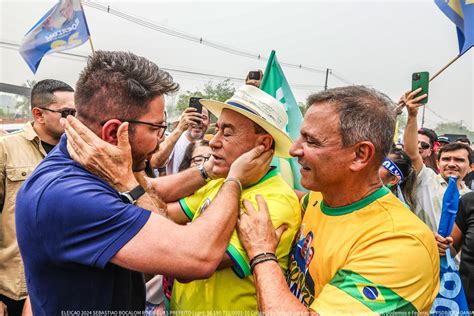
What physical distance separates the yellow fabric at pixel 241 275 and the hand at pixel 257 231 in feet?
0.23

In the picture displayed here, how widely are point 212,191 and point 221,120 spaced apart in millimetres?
480

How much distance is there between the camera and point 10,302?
11.2ft

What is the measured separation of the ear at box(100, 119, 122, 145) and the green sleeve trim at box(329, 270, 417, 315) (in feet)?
3.97

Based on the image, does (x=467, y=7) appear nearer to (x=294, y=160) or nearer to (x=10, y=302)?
(x=294, y=160)

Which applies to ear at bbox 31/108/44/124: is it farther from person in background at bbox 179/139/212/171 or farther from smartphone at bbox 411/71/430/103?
smartphone at bbox 411/71/430/103

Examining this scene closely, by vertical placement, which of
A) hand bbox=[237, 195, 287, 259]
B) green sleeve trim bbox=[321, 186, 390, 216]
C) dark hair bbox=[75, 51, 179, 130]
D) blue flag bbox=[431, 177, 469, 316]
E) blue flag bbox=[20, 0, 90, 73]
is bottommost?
blue flag bbox=[431, 177, 469, 316]

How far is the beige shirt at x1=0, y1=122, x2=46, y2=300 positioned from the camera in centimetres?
337

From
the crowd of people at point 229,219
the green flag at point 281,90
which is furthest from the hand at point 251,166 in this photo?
the green flag at point 281,90

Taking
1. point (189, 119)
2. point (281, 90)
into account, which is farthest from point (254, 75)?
point (189, 119)

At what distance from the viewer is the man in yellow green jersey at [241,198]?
198 cm

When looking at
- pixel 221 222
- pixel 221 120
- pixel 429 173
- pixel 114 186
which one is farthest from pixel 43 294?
pixel 429 173

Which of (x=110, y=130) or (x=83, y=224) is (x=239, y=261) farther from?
(x=110, y=130)

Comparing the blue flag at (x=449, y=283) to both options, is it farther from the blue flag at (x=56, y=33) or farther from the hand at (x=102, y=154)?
the blue flag at (x=56, y=33)

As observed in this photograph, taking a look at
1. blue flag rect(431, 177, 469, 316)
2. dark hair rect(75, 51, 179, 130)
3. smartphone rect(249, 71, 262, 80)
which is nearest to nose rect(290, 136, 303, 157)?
dark hair rect(75, 51, 179, 130)
